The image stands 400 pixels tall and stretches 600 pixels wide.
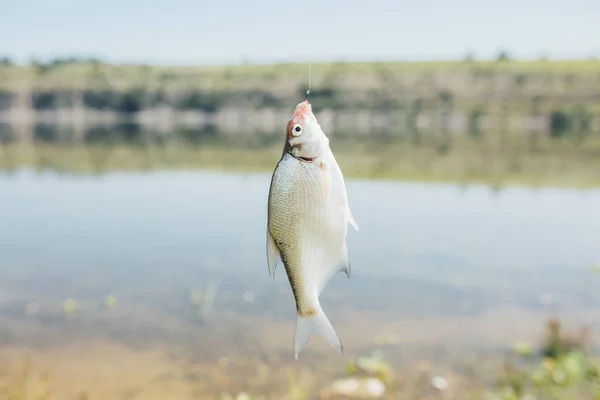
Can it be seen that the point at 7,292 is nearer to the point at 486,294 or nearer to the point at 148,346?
the point at 148,346

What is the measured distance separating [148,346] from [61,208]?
1425 centimetres

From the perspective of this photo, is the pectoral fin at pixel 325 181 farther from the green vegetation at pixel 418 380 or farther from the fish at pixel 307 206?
the green vegetation at pixel 418 380

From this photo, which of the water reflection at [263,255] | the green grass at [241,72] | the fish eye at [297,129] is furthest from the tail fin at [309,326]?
the green grass at [241,72]

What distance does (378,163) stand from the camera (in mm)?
41719

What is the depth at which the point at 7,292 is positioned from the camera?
44.4ft

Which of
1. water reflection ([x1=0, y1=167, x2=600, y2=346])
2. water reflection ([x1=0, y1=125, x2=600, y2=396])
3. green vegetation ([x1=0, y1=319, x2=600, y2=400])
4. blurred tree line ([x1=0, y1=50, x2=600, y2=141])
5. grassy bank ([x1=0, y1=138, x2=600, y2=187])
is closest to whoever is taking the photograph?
green vegetation ([x1=0, y1=319, x2=600, y2=400])

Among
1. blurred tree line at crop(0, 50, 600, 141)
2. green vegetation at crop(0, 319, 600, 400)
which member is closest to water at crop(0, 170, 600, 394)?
green vegetation at crop(0, 319, 600, 400)

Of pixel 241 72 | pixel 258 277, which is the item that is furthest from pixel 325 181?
pixel 241 72

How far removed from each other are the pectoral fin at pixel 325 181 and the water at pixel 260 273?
26.5 feet

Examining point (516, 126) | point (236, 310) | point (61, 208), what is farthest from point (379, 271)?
point (516, 126)

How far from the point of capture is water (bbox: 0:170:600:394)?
11148mm

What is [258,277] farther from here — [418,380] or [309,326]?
[309,326]

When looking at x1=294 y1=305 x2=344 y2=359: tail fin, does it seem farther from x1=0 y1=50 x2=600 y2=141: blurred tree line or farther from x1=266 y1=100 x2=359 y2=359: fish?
x1=0 y1=50 x2=600 y2=141: blurred tree line

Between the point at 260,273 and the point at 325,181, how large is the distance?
12.8 metres
